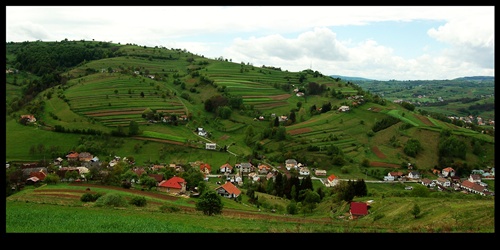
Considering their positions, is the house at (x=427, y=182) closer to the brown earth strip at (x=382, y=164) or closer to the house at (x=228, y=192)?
the brown earth strip at (x=382, y=164)

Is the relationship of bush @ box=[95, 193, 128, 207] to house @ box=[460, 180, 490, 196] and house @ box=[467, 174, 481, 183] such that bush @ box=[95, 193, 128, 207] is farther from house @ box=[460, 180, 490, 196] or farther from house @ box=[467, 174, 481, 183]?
house @ box=[467, 174, 481, 183]

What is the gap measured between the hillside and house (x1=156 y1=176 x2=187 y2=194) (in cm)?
1533

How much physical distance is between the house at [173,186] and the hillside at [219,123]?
15.3m

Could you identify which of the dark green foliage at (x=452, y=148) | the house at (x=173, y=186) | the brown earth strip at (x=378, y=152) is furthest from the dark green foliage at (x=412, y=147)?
the house at (x=173, y=186)

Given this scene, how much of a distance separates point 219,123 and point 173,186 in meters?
35.8

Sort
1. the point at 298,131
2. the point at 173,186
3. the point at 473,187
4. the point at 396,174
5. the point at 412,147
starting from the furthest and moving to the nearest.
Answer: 1. the point at 298,131
2. the point at 412,147
3. the point at 396,174
4. the point at 473,187
5. the point at 173,186

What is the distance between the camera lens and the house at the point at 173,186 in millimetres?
37094

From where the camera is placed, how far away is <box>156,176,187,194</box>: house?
122 ft

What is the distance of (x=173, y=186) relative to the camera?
124 ft

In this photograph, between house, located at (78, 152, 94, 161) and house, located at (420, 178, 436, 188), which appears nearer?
house, located at (420, 178, 436, 188)

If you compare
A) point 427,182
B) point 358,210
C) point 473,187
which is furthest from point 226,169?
point 473,187

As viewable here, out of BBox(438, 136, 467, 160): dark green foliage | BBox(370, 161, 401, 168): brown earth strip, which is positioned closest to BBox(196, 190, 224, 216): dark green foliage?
BBox(370, 161, 401, 168): brown earth strip

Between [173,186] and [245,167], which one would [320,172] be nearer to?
[245,167]

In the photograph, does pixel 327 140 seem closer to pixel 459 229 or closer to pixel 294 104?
pixel 294 104
